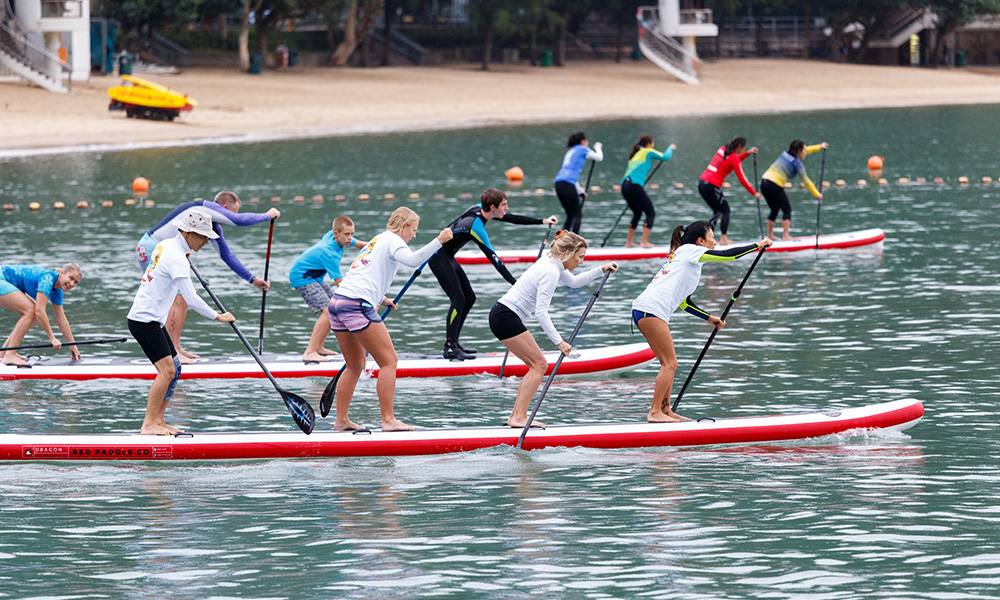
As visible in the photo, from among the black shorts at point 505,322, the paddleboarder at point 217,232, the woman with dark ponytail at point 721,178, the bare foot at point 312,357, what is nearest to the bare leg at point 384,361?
the black shorts at point 505,322

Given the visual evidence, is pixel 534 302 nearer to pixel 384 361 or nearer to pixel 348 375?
pixel 384 361

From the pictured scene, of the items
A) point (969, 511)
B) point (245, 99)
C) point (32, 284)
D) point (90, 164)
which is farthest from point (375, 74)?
point (969, 511)

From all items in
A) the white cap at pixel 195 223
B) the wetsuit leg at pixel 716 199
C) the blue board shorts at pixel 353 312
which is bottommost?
the blue board shorts at pixel 353 312

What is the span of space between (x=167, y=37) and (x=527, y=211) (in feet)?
150

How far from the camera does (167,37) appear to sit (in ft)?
233

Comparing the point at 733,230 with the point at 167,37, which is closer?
the point at 733,230

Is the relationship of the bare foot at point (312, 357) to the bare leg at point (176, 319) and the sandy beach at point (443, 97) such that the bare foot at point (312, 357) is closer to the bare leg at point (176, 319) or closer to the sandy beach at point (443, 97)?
the bare leg at point (176, 319)

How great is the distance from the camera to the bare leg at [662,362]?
12.1 m

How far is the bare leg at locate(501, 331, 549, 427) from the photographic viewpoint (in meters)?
12.1

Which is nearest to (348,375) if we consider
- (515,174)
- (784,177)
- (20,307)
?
(20,307)

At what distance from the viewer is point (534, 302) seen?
39.8ft

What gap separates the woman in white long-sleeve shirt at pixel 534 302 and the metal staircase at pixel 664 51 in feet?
200

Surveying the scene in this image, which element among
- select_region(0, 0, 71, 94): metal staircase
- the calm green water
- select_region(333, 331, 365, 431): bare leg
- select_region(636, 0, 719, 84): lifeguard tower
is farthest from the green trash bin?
select_region(333, 331, 365, 431): bare leg

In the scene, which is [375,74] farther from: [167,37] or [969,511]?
[969,511]
